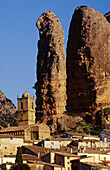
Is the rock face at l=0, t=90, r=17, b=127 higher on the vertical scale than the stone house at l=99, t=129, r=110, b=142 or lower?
higher

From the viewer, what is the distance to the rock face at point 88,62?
9744 cm

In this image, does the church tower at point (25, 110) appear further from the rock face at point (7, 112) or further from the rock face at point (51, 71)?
the rock face at point (7, 112)

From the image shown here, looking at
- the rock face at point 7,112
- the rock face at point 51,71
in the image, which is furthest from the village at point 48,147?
the rock face at point 7,112

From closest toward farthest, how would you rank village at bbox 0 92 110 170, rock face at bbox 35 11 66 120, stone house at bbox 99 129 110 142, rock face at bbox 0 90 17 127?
1. village at bbox 0 92 110 170
2. stone house at bbox 99 129 110 142
3. rock face at bbox 35 11 66 120
4. rock face at bbox 0 90 17 127

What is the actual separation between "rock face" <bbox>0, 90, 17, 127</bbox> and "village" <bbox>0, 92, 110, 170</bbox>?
1564 cm

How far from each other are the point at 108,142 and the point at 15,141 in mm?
14982

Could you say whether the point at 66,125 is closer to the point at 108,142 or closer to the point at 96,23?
the point at 108,142

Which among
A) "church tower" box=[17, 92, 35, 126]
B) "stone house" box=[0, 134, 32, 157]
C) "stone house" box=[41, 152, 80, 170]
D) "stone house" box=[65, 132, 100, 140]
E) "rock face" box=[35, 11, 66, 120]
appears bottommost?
"stone house" box=[41, 152, 80, 170]

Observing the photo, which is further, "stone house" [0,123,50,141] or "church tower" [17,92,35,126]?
"church tower" [17,92,35,126]

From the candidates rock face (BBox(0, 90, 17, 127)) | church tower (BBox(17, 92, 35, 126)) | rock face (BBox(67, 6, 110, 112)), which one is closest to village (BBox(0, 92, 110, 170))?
church tower (BBox(17, 92, 35, 126))

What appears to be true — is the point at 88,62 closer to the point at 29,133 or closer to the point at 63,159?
the point at 29,133

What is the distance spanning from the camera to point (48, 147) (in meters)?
76.8

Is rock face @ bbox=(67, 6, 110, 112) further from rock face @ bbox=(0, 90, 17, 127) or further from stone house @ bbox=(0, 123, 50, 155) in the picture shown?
rock face @ bbox=(0, 90, 17, 127)

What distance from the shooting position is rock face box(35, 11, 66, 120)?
96562mm
